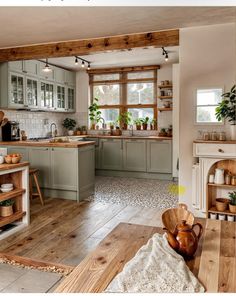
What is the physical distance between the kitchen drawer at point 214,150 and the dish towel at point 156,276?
2530 mm

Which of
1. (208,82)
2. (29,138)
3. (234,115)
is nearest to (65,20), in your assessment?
(208,82)

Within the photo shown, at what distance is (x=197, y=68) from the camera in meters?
3.75

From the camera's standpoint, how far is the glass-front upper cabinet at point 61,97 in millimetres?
6995

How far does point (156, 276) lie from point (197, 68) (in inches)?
125

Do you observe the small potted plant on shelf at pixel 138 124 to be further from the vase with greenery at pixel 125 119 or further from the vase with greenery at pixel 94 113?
the vase with greenery at pixel 94 113

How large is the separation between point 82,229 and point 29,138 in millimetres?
3519

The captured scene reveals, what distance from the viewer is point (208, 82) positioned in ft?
12.2

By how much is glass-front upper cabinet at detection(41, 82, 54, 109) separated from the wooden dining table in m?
5.20

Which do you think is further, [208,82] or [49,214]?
[49,214]

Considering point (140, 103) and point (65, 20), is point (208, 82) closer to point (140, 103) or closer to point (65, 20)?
point (65, 20)

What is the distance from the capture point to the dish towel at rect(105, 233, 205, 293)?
41.2 inches

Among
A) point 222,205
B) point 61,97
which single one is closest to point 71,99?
point 61,97

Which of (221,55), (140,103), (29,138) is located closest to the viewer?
(221,55)

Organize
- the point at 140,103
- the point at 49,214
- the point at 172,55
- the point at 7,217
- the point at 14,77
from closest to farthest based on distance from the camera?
the point at 7,217
the point at 49,214
the point at 14,77
the point at 172,55
the point at 140,103
